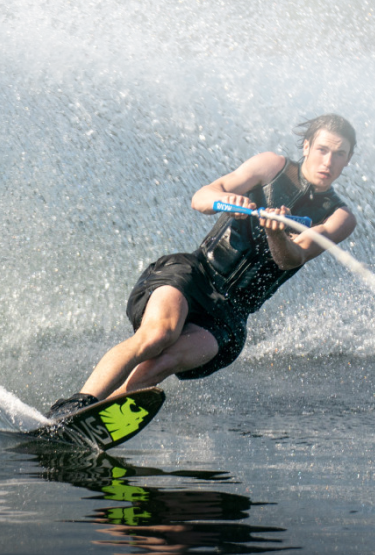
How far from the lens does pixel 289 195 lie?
3756 mm

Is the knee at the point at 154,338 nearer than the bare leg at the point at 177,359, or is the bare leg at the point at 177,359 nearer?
the knee at the point at 154,338

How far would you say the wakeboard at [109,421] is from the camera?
3.19 metres

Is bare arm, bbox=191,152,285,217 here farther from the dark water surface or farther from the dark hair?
the dark water surface

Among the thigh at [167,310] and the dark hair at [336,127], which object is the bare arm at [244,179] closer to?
the dark hair at [336,127]

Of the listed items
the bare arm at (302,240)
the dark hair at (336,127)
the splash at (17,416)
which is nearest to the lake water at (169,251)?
the splash at (17,416)

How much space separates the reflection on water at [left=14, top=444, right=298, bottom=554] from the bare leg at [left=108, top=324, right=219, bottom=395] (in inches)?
22.8

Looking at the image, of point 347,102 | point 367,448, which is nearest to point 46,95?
point 347,102

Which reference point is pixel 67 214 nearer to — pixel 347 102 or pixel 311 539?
pixel 347 102

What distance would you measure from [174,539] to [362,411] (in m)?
2.34

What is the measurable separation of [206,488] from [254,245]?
58.4 inches

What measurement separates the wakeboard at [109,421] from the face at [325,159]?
128 cm

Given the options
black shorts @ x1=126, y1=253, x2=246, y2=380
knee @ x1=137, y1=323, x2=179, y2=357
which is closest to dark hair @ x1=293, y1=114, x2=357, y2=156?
black shorts @ x1=126, y1=253, x2=246, y2=380

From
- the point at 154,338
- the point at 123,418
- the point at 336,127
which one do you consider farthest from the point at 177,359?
the point at 336,127

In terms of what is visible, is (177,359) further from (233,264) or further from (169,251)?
(169,251)
